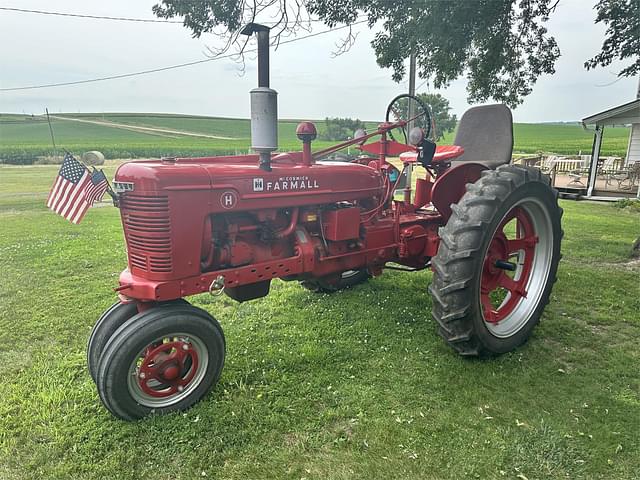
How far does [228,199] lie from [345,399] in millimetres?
1387

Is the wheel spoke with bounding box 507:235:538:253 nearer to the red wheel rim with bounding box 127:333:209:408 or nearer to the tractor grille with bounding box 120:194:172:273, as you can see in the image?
the red wheel rim with bounding box 127:333:209:408

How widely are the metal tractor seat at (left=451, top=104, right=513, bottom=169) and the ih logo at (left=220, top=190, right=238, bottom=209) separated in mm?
2250

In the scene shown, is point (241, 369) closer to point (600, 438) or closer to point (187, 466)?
point (187, 466)

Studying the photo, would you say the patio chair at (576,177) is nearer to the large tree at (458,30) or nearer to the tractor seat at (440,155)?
the large tree at (458,30)

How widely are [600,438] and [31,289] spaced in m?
5.15

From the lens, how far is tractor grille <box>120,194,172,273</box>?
A: 235 centimetres

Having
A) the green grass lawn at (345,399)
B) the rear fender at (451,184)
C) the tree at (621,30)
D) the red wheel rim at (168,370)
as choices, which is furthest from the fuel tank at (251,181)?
the tree at (621,30)

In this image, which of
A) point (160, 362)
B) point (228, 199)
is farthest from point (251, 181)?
point (160, 362)

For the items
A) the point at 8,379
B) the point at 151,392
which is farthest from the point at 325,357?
the point at 8,379

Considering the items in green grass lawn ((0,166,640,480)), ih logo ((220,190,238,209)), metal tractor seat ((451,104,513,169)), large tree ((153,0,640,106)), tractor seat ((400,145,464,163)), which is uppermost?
large tree ((153,0,640,106))

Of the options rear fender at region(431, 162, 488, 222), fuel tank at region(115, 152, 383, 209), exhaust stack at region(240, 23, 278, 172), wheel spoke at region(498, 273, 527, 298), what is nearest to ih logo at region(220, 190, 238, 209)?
fuel tank at region(115, 152, 383, 209)

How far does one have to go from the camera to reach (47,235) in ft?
25.0

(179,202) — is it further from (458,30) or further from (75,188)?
(458,30)

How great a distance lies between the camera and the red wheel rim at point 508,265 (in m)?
3.37
